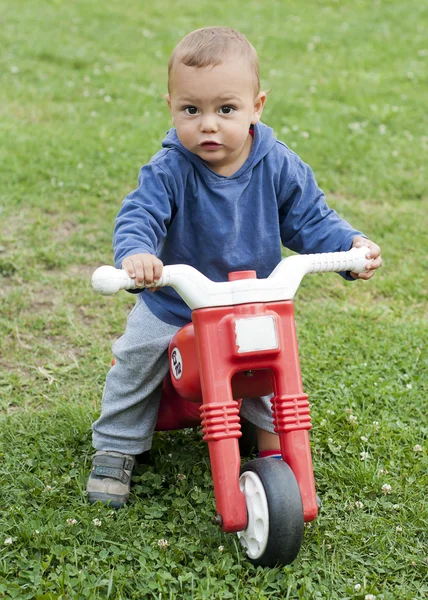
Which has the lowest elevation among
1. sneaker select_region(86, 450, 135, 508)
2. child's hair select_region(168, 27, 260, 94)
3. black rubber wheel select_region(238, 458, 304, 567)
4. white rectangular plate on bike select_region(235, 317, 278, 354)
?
black rubber wheel select_region(238, 458, 304, 567)

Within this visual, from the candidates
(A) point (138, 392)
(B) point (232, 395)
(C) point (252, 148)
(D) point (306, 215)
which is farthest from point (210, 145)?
(A) point (138, 392)

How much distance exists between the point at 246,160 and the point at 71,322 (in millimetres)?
1584

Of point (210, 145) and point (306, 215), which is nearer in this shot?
point (210, 145)

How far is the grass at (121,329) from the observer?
2.39 meters

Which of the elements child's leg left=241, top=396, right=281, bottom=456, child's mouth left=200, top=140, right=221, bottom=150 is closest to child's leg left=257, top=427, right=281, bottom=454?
child's leg left=241, top=396, right=281, bottom=456

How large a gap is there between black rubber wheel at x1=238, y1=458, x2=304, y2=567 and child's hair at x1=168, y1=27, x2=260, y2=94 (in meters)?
1.21

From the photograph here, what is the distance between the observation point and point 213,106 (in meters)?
2.46

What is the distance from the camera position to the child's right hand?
7.21 ft

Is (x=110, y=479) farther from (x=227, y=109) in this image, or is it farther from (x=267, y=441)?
(x=227, y=109)

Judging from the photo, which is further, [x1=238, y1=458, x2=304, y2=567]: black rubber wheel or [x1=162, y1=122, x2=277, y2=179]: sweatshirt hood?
[x1=162, y1=122, x2=277, y2=179]: sweatshirt hood

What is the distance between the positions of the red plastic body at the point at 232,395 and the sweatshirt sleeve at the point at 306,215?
0.49 m

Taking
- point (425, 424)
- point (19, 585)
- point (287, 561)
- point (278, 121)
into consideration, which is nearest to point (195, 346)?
point (287, 561)

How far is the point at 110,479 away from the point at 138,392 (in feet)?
1.03

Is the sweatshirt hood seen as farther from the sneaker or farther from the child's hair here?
the sneaker
